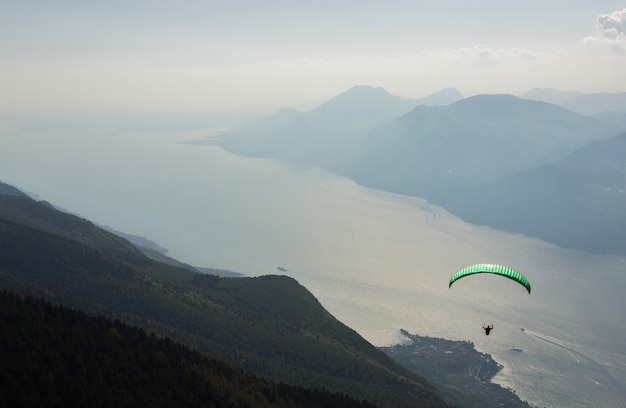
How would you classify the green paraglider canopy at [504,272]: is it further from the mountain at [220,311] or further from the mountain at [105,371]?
the mountain at [220,311]

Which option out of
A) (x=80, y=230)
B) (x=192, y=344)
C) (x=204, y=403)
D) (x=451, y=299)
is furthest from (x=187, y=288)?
(x=451, y=299)

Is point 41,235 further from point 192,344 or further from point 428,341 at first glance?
point 428,341

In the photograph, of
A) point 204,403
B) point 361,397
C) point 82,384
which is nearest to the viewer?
point 82,384

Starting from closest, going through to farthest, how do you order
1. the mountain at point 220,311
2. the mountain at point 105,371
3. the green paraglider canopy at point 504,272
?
the mountain at point 105,371, the green paraglider canopy at point 504,272, the mountain at point 220,311

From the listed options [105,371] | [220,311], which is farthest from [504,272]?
[220,311]

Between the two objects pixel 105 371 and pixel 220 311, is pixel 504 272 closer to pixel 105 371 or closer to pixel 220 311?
pixel 105 371

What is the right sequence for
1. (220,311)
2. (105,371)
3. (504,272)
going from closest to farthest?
(504,272), (105,371), (220,311)

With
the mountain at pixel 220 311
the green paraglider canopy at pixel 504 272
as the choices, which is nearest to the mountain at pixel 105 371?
the mountain at pixel 220 311
